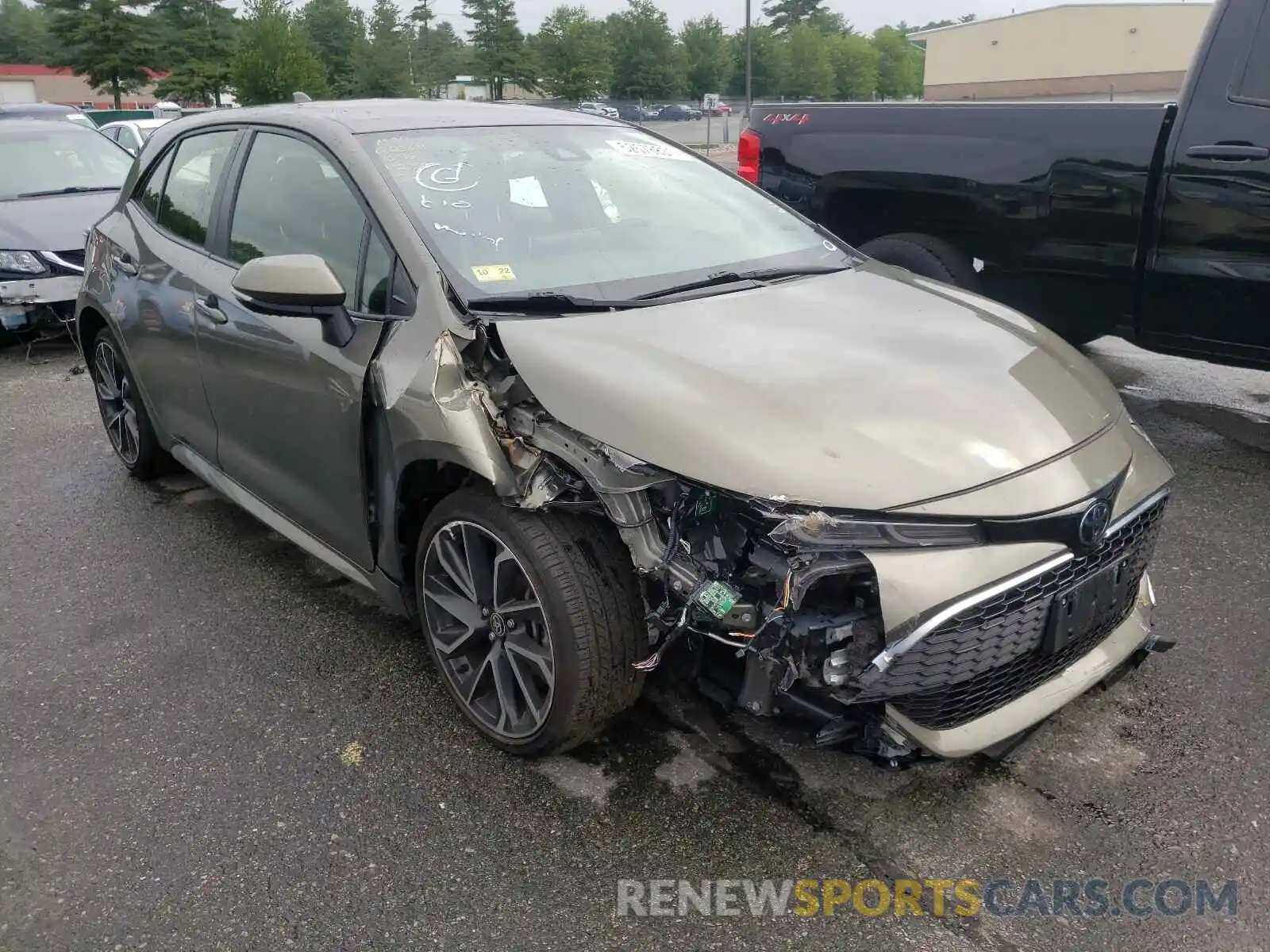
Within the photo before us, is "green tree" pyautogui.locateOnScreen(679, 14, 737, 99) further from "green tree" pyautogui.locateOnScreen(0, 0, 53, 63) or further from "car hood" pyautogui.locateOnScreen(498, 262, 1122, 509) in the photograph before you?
"car hood" pyautogui.locateOnScreen(498, 262, 1122, 509)

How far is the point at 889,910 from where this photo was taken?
2.23 meters

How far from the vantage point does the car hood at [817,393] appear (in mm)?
2168

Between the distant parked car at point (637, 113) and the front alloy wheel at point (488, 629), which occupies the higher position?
the distant parked car at point (637, 113)

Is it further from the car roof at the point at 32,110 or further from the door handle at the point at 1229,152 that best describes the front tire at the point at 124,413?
the car roof at the point at 32,110

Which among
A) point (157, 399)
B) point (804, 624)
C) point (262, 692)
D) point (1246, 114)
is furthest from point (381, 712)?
point (1246, 114)

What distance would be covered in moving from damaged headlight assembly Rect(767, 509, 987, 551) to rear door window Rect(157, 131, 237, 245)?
2.70m

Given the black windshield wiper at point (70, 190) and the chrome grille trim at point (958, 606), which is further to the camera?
the black windshield wiper at point (70, 190)

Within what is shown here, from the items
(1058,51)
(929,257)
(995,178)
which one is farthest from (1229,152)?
(1058,51)

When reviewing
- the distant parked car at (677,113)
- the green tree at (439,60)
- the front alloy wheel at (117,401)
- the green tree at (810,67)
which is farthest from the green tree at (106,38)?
the front alloy wheel at (117,401)

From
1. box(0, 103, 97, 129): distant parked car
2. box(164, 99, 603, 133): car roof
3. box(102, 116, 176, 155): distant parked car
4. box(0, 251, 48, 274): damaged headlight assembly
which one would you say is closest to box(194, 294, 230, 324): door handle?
box(164, 99, 603, 133): car roof

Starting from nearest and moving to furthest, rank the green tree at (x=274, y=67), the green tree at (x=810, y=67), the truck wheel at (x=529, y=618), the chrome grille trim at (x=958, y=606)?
the chrome grille trim at (x=958, y=606) → the truck wheel at (x=529, y=618) → the green tree at (x=274, y=67) → the green tree at (x=810, y=67)

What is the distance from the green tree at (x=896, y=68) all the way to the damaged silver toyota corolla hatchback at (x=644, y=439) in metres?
91.0

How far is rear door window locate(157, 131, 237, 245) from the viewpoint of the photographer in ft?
12.2

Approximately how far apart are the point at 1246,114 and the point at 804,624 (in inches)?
142
